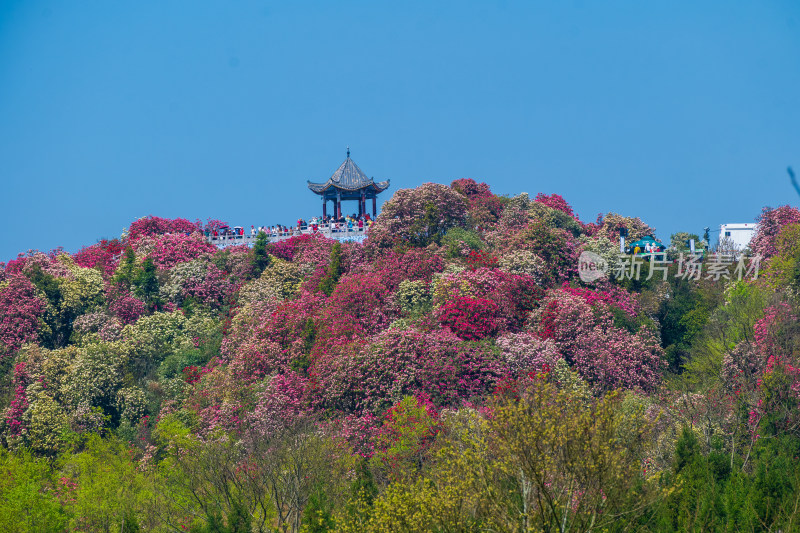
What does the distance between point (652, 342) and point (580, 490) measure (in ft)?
82.3

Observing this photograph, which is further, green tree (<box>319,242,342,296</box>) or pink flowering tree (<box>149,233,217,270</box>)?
pink flowering tree (<box>149,233,217,270</box>)

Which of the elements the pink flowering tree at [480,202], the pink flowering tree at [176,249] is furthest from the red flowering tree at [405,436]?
the pink flowering tree at [176,249]

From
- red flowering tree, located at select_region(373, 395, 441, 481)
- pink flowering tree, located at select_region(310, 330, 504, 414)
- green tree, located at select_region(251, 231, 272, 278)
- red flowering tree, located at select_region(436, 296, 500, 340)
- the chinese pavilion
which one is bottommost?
red flowering tree, located at select_region(373, 395, 441, 481)

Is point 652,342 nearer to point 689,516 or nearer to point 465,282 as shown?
point 465,282

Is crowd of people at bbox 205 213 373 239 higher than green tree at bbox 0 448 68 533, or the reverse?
crowd of people at bbox 205 213 373 239

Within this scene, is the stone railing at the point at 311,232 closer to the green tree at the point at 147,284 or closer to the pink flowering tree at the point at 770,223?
the green tree at the point at 147,284

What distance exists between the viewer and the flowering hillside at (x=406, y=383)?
93.4ft

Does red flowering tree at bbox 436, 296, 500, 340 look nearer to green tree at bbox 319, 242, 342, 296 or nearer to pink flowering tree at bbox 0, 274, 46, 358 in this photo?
green tree at bbox 319, 242, 342, 296

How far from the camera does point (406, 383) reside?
45.9 metres

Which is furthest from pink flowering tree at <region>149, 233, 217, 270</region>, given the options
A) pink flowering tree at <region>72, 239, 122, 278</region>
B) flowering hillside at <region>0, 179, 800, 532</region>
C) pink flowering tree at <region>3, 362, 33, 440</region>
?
pink flowering tree at <region>3, 362, 33, 440</region>

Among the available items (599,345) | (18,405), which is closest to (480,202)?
(599,345)

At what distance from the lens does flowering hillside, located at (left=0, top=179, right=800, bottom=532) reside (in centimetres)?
2847

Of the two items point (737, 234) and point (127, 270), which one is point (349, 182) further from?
point (737, 234)

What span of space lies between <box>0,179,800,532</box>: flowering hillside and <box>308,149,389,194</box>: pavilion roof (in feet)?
34.0
